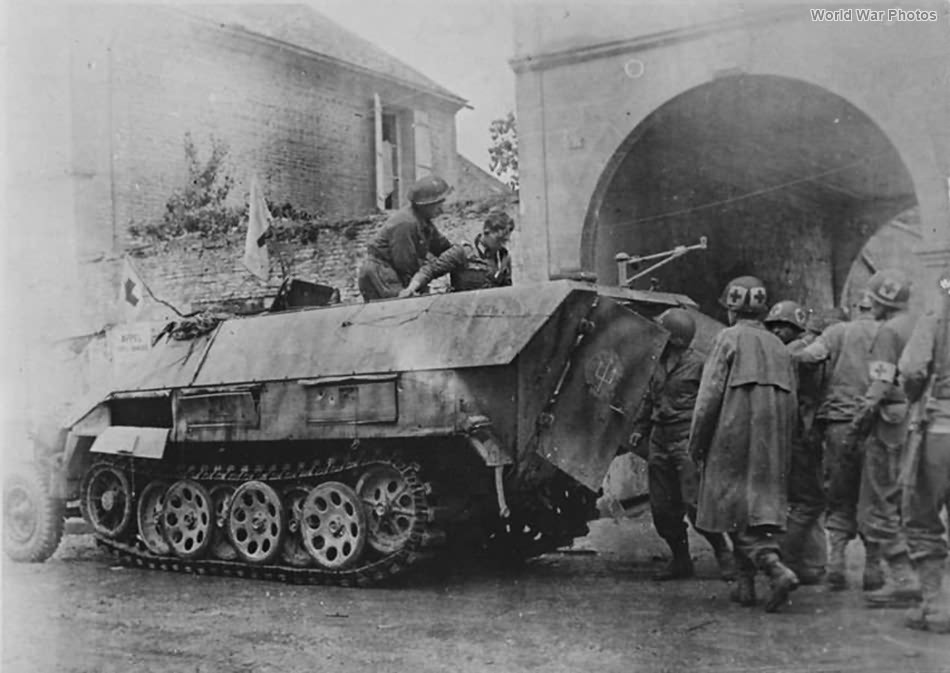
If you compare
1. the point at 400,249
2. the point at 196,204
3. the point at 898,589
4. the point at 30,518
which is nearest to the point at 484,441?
the point at 400,249

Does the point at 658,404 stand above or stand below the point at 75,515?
above

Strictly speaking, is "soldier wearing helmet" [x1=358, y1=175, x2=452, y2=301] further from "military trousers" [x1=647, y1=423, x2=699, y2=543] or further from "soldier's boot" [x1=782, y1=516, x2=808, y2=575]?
"soldier's boot" [x1=782, y1=516, x2=808, y2=575]

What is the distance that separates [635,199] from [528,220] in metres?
1.36

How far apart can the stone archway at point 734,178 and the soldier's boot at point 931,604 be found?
6077mm

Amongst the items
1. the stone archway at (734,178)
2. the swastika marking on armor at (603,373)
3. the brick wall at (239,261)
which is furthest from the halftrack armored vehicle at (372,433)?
the brick wall at (239,261)

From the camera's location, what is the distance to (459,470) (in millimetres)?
7250

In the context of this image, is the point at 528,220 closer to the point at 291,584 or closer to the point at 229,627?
the point at 291,584

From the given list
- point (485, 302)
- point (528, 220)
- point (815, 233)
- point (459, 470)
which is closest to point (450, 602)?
point (459, 470)

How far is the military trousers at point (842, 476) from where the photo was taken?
6.55 meters

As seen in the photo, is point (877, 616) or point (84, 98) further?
point (84, 98)

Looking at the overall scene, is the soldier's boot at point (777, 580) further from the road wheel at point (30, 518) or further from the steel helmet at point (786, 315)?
the road wheel at point (30, 518)

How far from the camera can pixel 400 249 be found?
319 inches

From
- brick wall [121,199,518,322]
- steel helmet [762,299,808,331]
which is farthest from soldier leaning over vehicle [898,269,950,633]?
brick wall [121,199,518,322]

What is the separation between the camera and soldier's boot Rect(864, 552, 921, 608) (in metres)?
5.99
